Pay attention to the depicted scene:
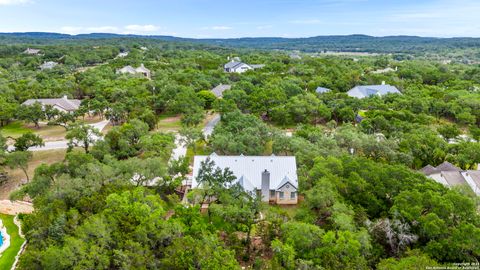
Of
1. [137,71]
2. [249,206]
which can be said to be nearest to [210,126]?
[249,206]

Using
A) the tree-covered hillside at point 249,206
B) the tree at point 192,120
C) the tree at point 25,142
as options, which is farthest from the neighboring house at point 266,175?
the tree at point 25,142

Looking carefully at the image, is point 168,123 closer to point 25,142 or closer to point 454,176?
point 25,142

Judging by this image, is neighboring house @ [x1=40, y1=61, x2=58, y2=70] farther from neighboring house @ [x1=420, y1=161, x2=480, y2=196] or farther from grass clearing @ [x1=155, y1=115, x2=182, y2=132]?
neighboring house @ [x1=420, y1=161, x2=480, y2=196]

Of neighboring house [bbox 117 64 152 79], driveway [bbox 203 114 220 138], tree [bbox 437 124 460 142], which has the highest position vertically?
neighboring house [bbox 117 64 152 79]

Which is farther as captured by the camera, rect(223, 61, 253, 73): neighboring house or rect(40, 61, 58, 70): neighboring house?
rect(40, 61, 58, 70): neighboring house

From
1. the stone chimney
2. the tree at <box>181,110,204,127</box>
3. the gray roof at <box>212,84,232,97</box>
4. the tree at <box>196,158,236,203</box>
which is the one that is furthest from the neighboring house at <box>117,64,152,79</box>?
the stone chimney

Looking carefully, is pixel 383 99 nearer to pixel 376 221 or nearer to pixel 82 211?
pixel 376 221

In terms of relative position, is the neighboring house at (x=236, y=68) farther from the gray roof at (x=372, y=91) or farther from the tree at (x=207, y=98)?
the gray roof at (x=372, y=91)
